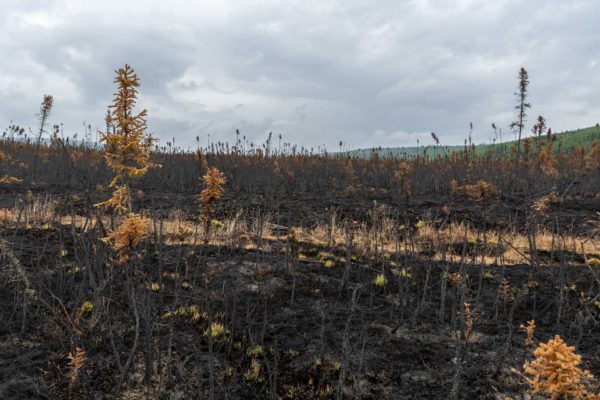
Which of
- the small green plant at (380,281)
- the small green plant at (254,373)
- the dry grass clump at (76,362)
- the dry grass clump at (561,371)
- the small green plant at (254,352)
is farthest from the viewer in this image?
the small green plant at (380,281)

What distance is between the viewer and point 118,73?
5.52 meters

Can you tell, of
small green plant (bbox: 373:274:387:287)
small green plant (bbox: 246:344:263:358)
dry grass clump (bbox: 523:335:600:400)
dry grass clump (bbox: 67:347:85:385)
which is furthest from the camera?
small green plant (bbox: 373:274:387:287)

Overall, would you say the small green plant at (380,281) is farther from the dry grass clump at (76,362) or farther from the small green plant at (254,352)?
the dry grass clump at (76,362)

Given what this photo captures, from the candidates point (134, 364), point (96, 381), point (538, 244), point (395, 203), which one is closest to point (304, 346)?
point (134, 364)

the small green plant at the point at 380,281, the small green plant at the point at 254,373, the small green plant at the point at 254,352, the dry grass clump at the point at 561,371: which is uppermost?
the dry grass clump at the point at 561,371

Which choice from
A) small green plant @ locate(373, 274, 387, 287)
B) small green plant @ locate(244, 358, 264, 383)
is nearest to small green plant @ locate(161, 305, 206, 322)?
small green plant @ locate(244, 358, 264, 383)

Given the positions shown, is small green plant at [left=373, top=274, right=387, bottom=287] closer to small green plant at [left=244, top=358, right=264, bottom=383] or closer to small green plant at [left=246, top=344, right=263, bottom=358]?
small green plant at [left=246, top=344, right=263, bottom=358]

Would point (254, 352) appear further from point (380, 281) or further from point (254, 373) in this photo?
point (380, 281)

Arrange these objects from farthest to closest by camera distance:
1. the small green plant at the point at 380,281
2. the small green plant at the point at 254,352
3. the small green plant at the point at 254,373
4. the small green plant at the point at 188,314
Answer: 1. the small green plant at the point at 380,281
2. the small green plant at the point at 188,314
3. the small green plant at the point at 254,352
4. the small green plant at the point at 254,373

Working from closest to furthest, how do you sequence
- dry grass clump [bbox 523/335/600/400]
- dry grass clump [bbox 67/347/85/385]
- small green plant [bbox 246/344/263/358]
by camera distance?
dry grass clump [bbox 523/335/600/400], dry grass clump [bbox 67/347/85/385], small green plant [bbox 246/344/263/358]

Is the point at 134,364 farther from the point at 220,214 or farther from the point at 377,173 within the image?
the point at 377,173

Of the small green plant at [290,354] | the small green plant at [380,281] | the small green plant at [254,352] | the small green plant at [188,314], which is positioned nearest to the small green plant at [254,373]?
the small green plant at [254,352]

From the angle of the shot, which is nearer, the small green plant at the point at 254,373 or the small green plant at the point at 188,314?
the small green plant at the point at 254,373

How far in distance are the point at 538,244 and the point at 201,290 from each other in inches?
383
